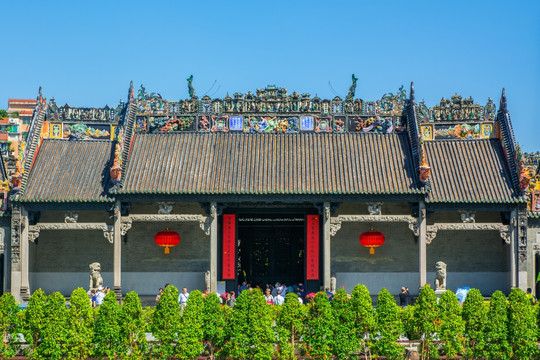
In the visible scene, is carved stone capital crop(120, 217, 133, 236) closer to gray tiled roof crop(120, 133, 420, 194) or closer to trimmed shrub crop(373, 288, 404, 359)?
gray tiled roof crop(120, 133, 420, 194)

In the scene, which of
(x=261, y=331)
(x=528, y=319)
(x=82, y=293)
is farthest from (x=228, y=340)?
(x=528, y=319)

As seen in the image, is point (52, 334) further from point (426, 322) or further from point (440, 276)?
point (440, 276)

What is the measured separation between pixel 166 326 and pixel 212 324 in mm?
1102

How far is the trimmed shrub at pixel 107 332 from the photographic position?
20.5 meters

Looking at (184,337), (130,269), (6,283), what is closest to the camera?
(184,337)

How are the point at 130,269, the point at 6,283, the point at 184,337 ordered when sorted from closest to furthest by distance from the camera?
the point at 184,337, the point at 6,283, the point at 130,269

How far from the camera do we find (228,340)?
2077cm

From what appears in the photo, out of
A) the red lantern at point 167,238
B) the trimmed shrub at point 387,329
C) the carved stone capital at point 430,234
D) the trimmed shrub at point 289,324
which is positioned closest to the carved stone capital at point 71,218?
the red lantern at point 167,238

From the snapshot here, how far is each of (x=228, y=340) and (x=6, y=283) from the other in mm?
12402

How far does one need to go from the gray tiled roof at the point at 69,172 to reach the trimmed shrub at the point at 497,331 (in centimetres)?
1409

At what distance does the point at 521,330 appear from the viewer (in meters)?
20.9

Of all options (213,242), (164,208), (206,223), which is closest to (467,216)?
(213,242)

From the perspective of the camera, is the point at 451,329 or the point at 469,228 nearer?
the point at 451,329

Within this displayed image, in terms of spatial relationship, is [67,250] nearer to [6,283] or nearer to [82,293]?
[6,283]
